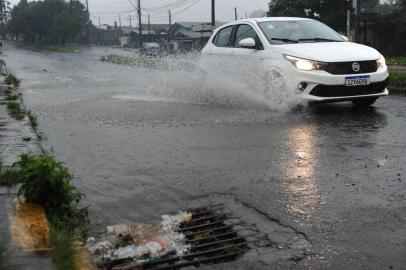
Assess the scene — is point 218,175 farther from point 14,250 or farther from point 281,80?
point 281,80

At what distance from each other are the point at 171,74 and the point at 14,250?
10751 mm

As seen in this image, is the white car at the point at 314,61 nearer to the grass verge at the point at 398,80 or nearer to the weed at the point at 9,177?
the grass verge at the point at 398,80

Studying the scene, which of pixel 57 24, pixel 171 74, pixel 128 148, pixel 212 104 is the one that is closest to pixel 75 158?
pixel 128 148

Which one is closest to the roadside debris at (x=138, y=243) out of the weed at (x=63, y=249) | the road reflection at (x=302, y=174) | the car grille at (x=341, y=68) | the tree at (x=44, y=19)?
the weed at (x=63, y=249)

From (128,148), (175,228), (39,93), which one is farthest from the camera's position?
(39,93)

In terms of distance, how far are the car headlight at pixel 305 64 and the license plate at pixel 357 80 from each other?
0.46m

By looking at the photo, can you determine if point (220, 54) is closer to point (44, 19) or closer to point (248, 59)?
point (248, 59)

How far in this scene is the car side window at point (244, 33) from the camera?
393 inches

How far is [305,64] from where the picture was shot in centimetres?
859

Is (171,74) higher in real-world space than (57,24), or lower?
lower

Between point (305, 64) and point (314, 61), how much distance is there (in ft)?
0.50

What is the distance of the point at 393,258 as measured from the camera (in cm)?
323

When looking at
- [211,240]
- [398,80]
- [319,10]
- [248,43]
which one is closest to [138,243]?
[211,240]

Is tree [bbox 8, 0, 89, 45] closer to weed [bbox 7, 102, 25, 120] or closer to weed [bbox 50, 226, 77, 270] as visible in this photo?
weed [bbox 7, 102, 25, 120]
